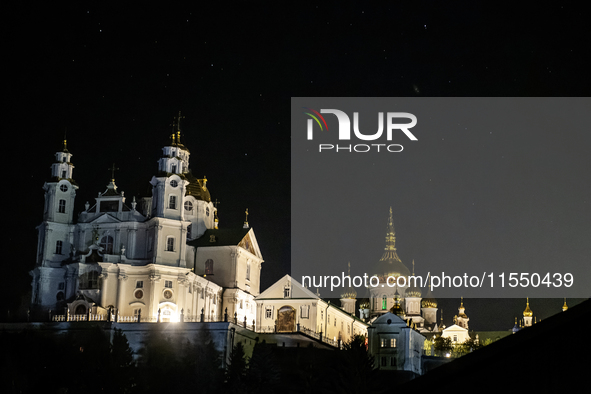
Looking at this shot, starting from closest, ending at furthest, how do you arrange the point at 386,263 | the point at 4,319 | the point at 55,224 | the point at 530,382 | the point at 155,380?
the point at 530,382, the point at 155,380, the point at 4,319, the point at 55,224, the point at 386,263

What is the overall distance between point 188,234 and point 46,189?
40.6ft

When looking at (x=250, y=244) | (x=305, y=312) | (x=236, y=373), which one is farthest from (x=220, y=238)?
(x=236, y=373)

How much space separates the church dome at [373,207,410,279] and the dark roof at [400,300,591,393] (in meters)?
95.8

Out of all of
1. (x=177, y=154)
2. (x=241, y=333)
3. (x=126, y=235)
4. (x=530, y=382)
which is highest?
(x=177, y=154)

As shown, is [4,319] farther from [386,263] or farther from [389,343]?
[386,263]

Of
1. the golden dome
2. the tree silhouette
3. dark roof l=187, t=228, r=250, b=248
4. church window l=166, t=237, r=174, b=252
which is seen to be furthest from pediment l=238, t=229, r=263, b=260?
the golden dome

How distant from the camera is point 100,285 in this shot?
202 ft

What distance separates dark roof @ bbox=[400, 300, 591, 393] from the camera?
190 inches

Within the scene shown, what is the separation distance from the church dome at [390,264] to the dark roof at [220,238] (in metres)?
35.5

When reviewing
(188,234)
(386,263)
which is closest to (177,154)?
(188,234)

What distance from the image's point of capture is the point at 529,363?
4984 mm

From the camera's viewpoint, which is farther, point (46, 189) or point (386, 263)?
point (386, 263)

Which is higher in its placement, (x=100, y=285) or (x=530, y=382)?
(x=100, y=285)

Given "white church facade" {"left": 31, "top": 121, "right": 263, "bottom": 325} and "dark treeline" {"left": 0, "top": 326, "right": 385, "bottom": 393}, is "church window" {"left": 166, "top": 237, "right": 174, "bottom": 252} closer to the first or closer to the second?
"white church facade" {"left": 31, "top": 121, "right": 263, "bottom": 325}
